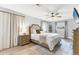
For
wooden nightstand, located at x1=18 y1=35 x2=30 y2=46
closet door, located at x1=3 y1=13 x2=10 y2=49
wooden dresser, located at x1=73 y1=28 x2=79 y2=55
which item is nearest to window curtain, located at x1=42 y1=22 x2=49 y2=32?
wooden nightstand, located at x1=18 y1=35 x2=30 y2=46

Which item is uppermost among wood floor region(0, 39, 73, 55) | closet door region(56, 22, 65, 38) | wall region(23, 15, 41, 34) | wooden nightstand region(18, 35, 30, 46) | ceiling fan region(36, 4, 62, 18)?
ceiling fan region(36, 4, 62, 18)

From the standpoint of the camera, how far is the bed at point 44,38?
6.24 ft

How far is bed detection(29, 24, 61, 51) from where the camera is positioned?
190 cm

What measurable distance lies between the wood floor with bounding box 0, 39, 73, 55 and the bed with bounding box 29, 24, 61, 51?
11 centimetres

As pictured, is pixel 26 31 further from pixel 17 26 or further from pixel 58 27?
pixel 58 27

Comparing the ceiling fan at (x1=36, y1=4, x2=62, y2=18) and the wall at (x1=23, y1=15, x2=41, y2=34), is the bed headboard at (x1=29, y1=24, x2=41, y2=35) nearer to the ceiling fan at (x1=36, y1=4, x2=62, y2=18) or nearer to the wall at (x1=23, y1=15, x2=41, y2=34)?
the wall at (x1=23, y1=15, x2=41, y2=34)

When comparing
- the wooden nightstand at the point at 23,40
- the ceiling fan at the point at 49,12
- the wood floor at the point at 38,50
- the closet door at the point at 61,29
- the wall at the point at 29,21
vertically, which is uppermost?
Result: the ceiling fan at the point at 49,12

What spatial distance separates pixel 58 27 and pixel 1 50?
133 centimetres

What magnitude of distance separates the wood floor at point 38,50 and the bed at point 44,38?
11 centimetres

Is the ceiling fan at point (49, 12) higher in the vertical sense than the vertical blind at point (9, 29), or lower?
higher

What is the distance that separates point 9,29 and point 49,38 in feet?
2.96

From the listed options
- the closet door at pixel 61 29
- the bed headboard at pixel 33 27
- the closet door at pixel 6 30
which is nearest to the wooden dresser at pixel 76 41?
the closet door at pixel 61 29

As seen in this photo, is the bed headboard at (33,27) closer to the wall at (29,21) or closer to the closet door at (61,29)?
the wall at (29,21)

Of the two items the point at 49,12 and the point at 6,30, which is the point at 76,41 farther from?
the point at 6,30
